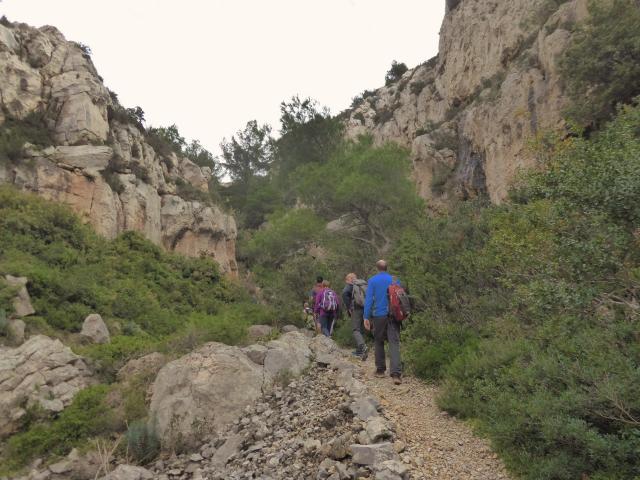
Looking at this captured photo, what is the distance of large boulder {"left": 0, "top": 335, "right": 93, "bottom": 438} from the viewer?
8.04 metres

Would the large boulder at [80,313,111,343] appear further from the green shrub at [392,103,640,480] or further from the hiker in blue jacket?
the green shrub at [392,103,640,480]

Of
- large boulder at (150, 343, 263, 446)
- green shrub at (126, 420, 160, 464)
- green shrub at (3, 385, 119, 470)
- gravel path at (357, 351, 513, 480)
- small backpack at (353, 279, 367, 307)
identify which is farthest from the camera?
small backpack at (353, 279, 367, 307)

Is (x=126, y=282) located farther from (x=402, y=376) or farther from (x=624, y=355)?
(x=624, y=355)

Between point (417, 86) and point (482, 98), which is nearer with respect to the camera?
point (482, 98)

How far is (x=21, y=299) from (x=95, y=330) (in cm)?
227

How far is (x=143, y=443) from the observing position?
678 cm

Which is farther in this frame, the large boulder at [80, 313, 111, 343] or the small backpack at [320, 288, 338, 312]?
the large boulder at [80, 313, 111, 343]

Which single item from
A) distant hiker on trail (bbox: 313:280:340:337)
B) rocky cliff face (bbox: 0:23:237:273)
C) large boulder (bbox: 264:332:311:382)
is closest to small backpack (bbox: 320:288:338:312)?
distant hiker on trail (bbox: 313:280:340:337)

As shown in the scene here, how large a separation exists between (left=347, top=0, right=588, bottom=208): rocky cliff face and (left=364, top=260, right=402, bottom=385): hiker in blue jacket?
8.24 meters

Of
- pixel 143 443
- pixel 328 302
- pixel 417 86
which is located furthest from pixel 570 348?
pixel 417 86

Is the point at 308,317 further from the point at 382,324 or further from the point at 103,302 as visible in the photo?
the point at 382,324

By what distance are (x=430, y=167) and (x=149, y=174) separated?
16.7m

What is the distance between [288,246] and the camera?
2095cm

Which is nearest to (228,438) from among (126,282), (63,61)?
(126,282)
